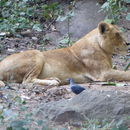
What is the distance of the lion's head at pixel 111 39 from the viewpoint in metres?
8.84

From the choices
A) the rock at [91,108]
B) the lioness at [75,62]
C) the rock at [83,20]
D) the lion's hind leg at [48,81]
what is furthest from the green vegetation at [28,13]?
the rock at [91,108]

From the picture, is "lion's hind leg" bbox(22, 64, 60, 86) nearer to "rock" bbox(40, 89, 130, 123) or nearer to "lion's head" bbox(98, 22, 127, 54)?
"lion's head" bbox(98, 22, 127, 54)

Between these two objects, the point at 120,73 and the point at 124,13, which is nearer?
the point at 120,73

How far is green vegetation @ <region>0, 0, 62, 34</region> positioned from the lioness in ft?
11.5

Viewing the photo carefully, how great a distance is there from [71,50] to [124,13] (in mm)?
4215

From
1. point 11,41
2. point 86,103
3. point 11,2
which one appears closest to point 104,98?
point 86,103

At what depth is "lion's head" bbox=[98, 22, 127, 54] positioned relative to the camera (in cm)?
884

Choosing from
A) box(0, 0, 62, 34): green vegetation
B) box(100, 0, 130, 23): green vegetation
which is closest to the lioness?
box(100, 0, 130, 23): green vegetation

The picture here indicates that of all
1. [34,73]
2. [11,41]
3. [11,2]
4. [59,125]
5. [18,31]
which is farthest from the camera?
[11,2]

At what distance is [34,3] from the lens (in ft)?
45.3

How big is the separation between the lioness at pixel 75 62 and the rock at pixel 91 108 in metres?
2.66

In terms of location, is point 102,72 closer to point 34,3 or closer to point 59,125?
point 59,125

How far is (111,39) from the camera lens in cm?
891

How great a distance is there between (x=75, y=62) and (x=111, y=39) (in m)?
0.74
